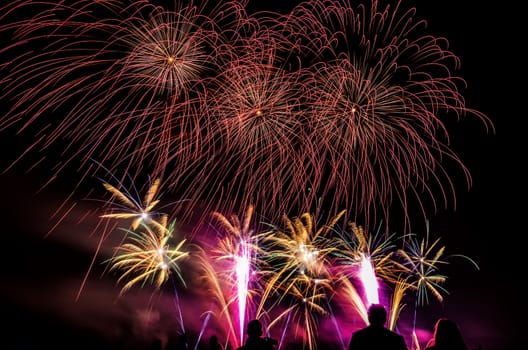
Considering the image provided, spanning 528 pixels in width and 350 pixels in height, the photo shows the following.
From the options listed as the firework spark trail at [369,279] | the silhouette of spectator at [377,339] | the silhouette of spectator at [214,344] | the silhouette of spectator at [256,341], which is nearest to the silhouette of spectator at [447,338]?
the silhouette of spectator at [377,339]

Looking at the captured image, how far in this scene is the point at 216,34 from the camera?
1426cm

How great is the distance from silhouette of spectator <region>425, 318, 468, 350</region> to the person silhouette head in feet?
3.01

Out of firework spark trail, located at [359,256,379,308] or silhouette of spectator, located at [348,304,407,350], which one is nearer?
silhouette of spectator, located at [348,304,407,350]

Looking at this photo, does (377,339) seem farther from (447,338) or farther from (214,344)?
(214,344)

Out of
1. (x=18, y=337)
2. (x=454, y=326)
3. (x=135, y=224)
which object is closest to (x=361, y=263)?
(x=135, y=224)

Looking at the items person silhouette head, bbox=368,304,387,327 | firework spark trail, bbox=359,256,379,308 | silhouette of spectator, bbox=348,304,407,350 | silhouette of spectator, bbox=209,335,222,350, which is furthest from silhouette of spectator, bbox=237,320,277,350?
firework spark trail, bbox=359,256,379,308

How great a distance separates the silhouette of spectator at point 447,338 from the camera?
214 inches

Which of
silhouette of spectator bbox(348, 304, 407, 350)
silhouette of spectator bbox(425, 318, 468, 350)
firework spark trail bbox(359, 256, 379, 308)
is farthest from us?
firework spark trail bbox(359, 256, 379, 308)

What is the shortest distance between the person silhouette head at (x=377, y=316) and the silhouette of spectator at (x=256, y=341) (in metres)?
1.98

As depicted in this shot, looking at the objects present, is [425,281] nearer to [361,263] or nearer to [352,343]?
[361,263]

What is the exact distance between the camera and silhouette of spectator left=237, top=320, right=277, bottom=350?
254 inches

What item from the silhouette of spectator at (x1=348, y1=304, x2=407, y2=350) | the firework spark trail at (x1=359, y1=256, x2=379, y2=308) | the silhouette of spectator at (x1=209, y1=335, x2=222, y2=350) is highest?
the firework spark trail at (x1=359, y1=256, x2=379, y2=308)

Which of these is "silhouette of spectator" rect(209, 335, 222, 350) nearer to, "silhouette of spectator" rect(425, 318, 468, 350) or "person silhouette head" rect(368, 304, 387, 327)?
"person silhouette head" rect(368, 304, 387, 327)

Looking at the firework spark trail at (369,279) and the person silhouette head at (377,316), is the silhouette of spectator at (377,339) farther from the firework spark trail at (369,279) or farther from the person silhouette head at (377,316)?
the firework spark trail at (369,279)
